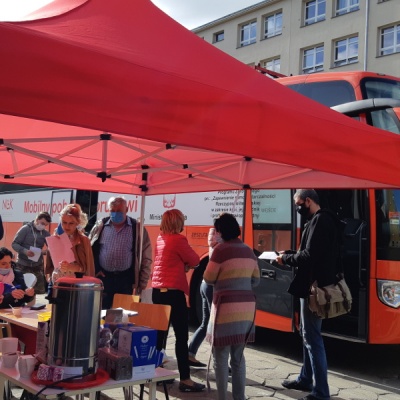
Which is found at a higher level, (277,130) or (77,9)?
(77,9)

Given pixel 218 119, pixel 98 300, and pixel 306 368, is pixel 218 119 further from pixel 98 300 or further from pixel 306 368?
pixel 306 368

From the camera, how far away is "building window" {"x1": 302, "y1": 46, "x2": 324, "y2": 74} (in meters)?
32.3

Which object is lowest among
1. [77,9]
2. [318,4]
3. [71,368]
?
[71,368]

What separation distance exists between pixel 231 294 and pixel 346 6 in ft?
100

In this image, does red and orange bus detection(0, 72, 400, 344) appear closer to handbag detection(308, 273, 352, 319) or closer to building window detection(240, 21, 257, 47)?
handbag detection(308, 273, 352, 319)

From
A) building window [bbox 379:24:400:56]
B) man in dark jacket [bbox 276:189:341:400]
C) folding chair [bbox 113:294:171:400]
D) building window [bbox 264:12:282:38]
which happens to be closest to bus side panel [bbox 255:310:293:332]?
man in dark jacket [bbox 276:189:341:400]

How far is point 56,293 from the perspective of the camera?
2869mm

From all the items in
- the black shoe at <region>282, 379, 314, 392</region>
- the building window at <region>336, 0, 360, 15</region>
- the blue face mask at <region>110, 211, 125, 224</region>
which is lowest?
the black shoe at <region>282, 379, 314, 392</region>

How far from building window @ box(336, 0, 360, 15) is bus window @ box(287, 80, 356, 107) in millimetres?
26183

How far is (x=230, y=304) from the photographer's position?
4.21m

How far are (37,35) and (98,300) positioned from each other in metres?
1.36

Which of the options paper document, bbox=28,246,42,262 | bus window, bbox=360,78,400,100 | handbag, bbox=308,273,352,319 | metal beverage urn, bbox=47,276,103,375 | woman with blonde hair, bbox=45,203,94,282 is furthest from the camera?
paper document, bbox=28,246,42,262

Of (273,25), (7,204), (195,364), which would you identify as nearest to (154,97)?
(195,364)

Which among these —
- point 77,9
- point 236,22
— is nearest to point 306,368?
point 77,9
